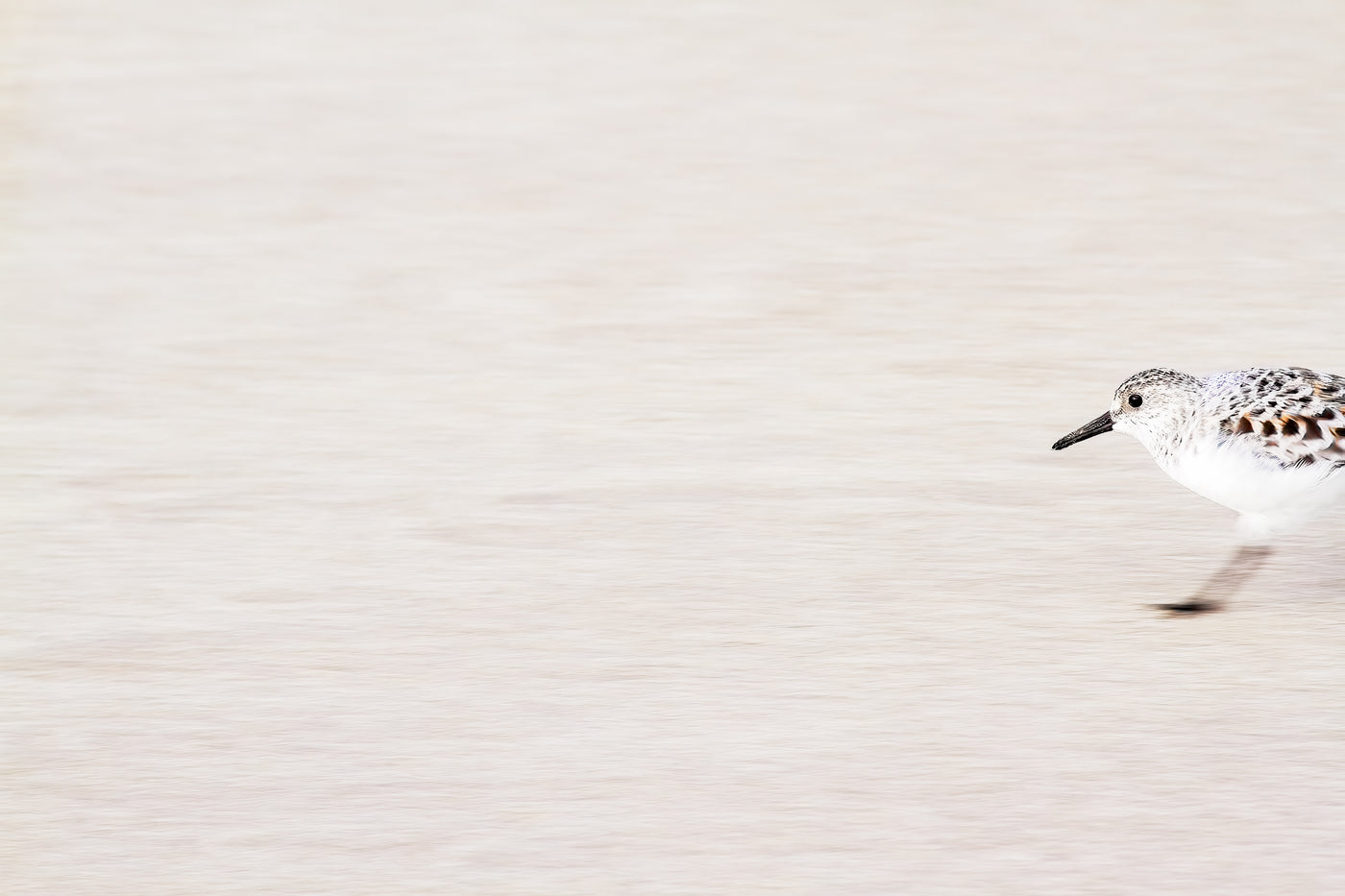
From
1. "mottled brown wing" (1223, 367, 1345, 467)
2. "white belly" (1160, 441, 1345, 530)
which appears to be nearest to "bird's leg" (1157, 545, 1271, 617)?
"white belly" (1160, 441, 1345, 530)

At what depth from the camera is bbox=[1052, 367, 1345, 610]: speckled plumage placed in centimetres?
314

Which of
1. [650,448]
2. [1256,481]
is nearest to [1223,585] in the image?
[1256,481]

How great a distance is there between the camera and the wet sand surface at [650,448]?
2869mm

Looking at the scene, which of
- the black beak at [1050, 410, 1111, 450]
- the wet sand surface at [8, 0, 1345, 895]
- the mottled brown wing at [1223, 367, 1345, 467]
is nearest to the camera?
the wet sand surface at [8, 0, 1345, 895]

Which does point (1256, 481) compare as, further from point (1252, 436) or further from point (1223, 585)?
point (1223, 585)

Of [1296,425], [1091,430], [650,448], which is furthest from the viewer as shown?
[650,448]

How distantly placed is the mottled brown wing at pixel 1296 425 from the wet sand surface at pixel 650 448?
377 millimetres

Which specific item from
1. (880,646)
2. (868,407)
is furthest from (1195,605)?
(868,407)

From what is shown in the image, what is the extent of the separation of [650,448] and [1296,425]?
1.56m

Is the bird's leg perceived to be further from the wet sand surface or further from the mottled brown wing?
the mottled brown wing

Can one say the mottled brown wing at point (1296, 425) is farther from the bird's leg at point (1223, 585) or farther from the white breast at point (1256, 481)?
the bird's leg at point (1223, 585)

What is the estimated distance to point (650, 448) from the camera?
4.28 meters

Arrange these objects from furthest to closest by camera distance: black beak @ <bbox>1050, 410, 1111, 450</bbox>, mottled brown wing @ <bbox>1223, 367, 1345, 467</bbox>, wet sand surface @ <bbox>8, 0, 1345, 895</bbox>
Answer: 1. black beak @ <bbox>1050, 410, 1111, 450</bbox>
2. mottled brown wing @ <bbox>1223, 367, 1345, 467</bbox>
3. wet sand surface @ <bbox>8, 0, 1345, 895</bbox>

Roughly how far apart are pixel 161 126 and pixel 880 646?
3978mm
